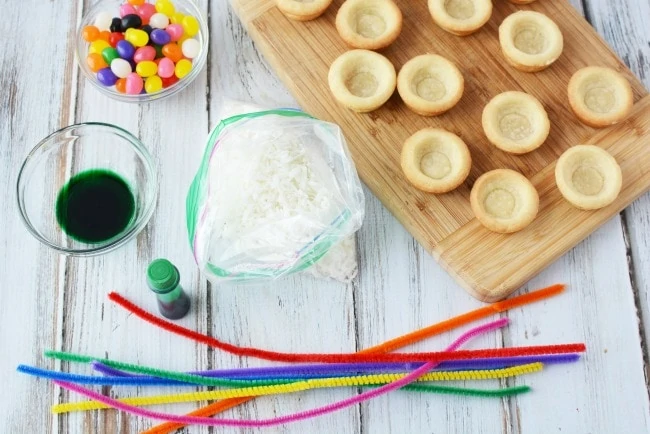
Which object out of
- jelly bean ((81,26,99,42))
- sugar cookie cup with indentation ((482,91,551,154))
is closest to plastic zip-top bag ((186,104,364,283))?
sugar cookie cup with indentation ((482,91,551,154))

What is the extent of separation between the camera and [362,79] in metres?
2.14

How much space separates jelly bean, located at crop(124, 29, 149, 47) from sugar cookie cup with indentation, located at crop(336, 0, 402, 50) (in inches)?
21.0

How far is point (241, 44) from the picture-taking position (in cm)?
228

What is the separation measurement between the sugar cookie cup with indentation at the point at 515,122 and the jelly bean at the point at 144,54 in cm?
92

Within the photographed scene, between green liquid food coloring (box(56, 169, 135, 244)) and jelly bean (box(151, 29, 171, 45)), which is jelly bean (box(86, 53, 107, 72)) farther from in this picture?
green liquid food coloring (box(56, 169, 135, 244))

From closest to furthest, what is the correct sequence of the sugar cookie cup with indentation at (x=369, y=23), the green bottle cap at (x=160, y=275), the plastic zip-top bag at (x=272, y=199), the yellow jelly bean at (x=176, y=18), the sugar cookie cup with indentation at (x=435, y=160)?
1. the green bottle cap at (x=160, y=275)
2. the plastic zip-top bag at (x=272, y=199)
3. the sugar cookie cup with indentation at (x=435, y=160)
4. the sugar cookie cup with indentation at (x=369, y=23)
5. the yellow jelly bean at (x=176, y=18)

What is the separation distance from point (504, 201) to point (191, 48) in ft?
3.15

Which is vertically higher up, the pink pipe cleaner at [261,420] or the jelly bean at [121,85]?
the jelly bean at [121,85]

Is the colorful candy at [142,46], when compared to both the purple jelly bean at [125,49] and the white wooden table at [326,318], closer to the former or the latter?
the purple jelly bean at [125,49]

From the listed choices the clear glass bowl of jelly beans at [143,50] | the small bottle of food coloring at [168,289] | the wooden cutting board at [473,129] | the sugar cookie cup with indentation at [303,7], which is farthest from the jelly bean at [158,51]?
the small bottle of food coloring at [168,289]

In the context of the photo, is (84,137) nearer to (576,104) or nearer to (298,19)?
(298,19)

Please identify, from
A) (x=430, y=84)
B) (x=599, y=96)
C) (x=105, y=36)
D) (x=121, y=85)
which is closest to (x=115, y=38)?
(x=105, y=36)

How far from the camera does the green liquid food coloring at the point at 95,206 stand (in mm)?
2051

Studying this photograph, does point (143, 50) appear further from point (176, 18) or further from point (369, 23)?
point (369, 23)
